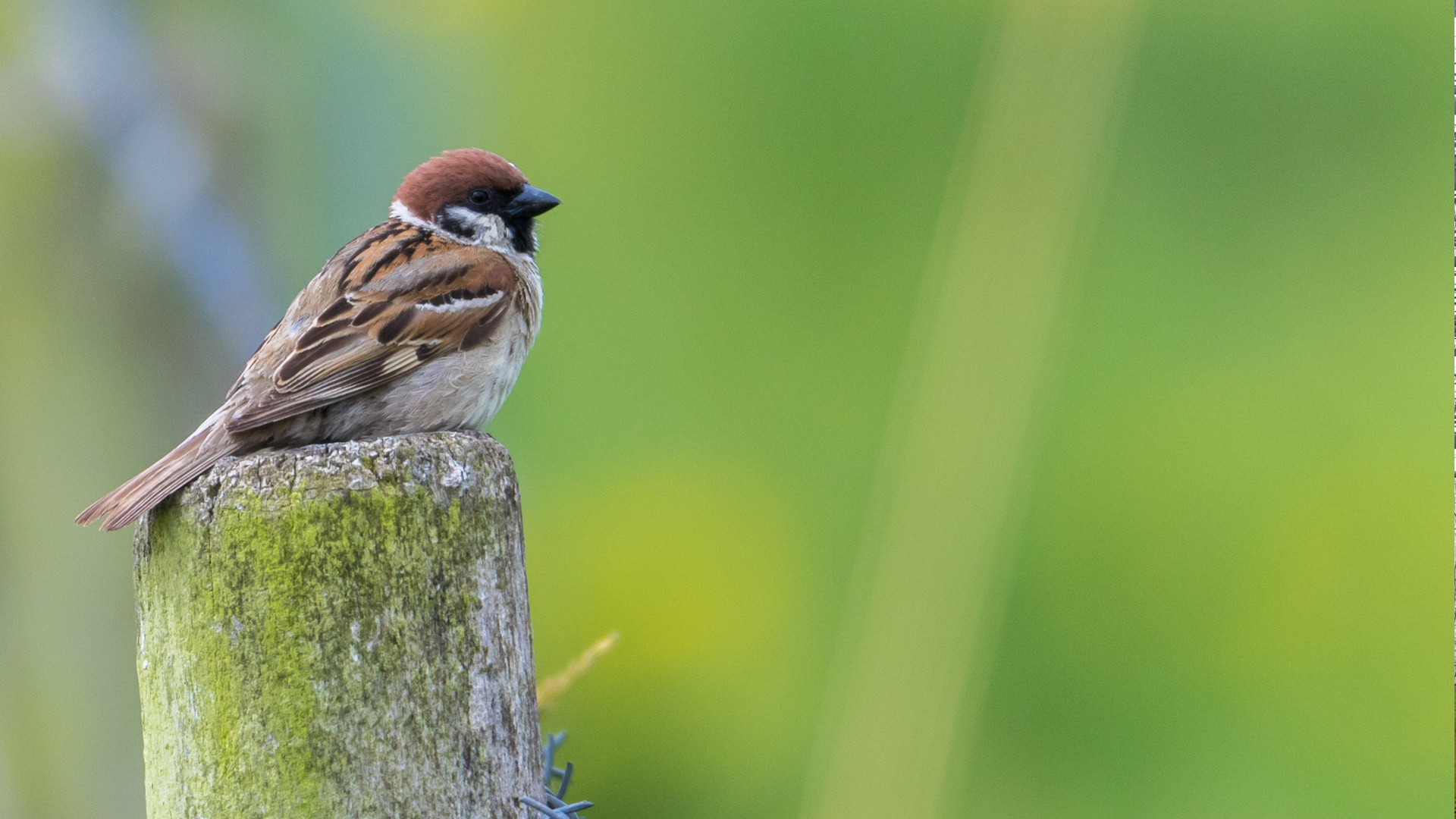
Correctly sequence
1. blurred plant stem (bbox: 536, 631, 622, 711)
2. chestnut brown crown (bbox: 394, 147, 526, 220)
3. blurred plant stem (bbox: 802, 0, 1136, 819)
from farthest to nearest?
blurred plant stem (bbox: 802, 0, 1136, 819)
chestnut brown crown (bbox: 394, 147, 526, 220)
blurred plant stem (bbox: 536, 631, 622, 711)

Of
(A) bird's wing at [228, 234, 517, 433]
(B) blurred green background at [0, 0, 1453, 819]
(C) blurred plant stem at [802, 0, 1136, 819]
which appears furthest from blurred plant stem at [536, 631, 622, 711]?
(C) blurred plant stem at [802, 0, 1136, 819]

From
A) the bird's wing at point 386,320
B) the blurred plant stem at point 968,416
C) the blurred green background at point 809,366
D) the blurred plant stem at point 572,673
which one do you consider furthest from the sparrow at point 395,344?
the blurred plant stem at point 968,416

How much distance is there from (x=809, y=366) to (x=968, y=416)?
1.58 ft

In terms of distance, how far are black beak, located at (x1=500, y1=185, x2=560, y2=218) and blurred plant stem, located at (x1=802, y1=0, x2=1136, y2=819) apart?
1.15 m

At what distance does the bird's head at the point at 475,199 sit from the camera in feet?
9.06

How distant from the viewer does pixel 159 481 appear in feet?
4.68

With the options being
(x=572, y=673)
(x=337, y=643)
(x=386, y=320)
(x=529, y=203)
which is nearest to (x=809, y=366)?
(x=529, y=203)

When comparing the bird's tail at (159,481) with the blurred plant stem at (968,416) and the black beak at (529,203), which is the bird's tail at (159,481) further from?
the blurred plant stem at (968,416)

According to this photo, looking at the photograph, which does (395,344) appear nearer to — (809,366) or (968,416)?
(809,366)

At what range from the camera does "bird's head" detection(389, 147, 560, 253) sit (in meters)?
2.76

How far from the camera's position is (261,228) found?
3.53m

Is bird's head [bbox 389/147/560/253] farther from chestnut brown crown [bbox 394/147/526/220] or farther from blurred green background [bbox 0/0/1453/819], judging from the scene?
blurred green background [bbox 0/0/1453/819]

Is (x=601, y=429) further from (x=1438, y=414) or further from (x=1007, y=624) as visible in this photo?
(x=1438, y=414)

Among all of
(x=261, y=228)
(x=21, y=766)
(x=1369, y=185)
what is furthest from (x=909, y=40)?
(x=21, y=766)
